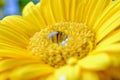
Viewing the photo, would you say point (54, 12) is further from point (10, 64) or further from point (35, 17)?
point (10, 64)

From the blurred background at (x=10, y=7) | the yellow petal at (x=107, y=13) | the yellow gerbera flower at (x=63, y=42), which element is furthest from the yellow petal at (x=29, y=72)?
the blurred background at (x=10, y=7)

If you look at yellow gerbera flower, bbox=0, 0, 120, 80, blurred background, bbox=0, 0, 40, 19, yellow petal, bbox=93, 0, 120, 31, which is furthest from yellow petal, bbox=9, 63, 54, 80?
blurred background, bbox=0, 0, 40, 19

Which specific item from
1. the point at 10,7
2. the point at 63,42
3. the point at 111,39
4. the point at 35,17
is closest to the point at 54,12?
the point at 35,17

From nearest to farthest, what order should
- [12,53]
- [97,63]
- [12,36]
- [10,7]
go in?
[97,63] → [12,53] → [12,36] → [10,7]

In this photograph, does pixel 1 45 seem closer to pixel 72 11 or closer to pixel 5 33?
pixel 5 33

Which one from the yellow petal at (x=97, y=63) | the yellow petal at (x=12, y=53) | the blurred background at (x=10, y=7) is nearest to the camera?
the yellow petal at (x=97, y=63)

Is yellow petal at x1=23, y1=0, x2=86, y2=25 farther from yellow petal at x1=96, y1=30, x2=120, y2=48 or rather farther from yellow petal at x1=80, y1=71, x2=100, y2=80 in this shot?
yellow petal at x1=80, y1=71, x2=100, y2=80

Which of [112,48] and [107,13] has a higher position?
[107,13]

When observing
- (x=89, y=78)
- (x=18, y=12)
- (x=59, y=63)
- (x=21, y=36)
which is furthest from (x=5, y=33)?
(x=18, y=12)

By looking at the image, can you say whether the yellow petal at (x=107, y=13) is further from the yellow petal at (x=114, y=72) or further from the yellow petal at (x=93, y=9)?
the yellow petal at (x=114, y=72)
